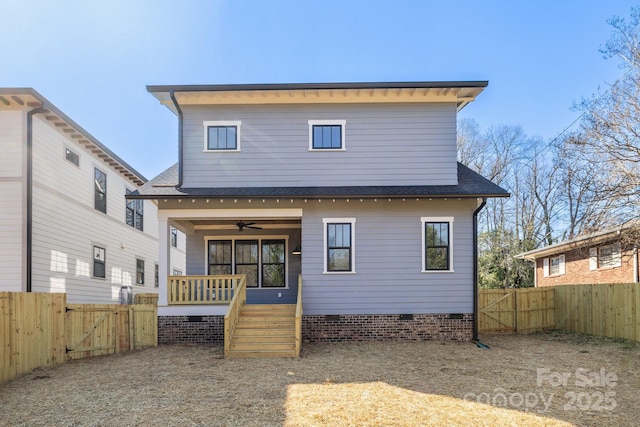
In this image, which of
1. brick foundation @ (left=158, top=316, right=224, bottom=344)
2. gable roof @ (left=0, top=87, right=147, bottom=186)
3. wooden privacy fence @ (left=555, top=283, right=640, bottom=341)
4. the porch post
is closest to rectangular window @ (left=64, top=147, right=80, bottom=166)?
gable roof @ (left=0, top=87, right=147, bottom=186)

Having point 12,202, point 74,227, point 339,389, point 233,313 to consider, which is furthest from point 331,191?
point 74,227

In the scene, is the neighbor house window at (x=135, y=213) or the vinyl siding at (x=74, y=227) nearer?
the vinyl siding at (x=74, y=227)

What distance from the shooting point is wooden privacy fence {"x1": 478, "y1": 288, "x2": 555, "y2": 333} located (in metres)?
14.4

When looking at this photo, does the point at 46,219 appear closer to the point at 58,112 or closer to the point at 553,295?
the point at 58,112

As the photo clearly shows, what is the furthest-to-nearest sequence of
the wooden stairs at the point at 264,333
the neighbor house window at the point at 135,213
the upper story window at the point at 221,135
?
the neighbor house window at the point at 135,213 → the upper story window at the point at 221,135 → the wooden stairs at the point at 264,333

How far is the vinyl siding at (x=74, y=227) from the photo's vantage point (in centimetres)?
1238

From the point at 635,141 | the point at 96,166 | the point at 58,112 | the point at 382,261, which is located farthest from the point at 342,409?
the point at 96,166

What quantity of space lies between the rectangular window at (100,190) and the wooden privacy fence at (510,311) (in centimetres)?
1349

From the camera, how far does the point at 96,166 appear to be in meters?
15.9

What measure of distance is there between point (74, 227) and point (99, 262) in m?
2.16

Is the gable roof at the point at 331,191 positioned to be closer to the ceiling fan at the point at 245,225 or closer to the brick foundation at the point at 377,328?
the ceiling fan at the point at 245,225

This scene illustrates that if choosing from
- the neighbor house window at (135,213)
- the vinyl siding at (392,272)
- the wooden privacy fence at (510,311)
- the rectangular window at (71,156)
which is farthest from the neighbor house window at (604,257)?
the neighbor house window at (135,213)

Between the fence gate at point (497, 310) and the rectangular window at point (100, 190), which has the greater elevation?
the rectangular window at point (100, 190)

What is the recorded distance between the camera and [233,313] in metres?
10.6
